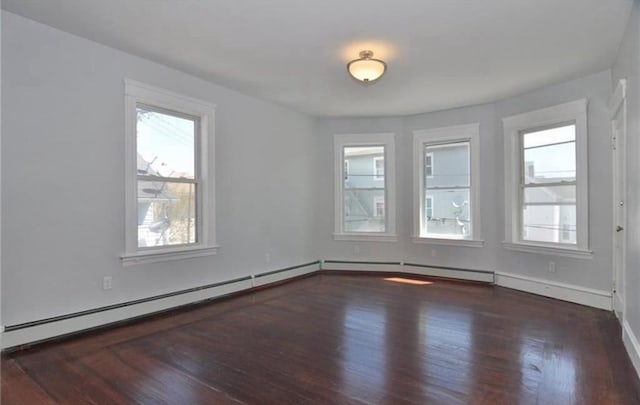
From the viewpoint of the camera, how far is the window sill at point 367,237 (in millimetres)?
5887

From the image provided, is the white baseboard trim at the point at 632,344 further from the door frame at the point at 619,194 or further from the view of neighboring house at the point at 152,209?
the view of neighboring house at the point at 152,209

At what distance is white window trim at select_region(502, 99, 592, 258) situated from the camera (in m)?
4.04

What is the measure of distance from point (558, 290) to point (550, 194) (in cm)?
118

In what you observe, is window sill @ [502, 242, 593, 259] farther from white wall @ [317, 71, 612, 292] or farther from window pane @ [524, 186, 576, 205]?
window pane @ [524, 186, 576, 205]

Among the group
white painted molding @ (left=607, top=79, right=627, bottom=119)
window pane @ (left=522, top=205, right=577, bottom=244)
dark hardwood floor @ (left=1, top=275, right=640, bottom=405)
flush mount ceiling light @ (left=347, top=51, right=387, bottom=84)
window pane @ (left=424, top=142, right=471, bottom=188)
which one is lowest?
dark hardwood floor @ (left=1, top=275, right=640, bottom=405)

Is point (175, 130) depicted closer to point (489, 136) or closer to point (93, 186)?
point (93, 186)

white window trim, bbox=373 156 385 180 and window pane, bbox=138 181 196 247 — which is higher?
white window trim, bbox=373 156 385 180

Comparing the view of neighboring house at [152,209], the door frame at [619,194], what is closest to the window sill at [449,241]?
the door frame at [619,194]

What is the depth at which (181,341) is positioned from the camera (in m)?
2.99

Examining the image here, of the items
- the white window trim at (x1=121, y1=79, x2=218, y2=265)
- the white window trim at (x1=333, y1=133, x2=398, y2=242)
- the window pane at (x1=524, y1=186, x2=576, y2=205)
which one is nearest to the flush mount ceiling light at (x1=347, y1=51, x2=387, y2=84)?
the white window trim at (x1=121, y1=79, x2=218, y2=265)

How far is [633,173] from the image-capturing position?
273 centimetres

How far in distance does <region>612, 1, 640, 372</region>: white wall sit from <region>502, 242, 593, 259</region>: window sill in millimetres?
1109

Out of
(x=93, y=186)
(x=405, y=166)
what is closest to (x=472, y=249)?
(x=405, y=166)

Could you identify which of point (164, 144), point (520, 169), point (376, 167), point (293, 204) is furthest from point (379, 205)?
point (164, 144)
